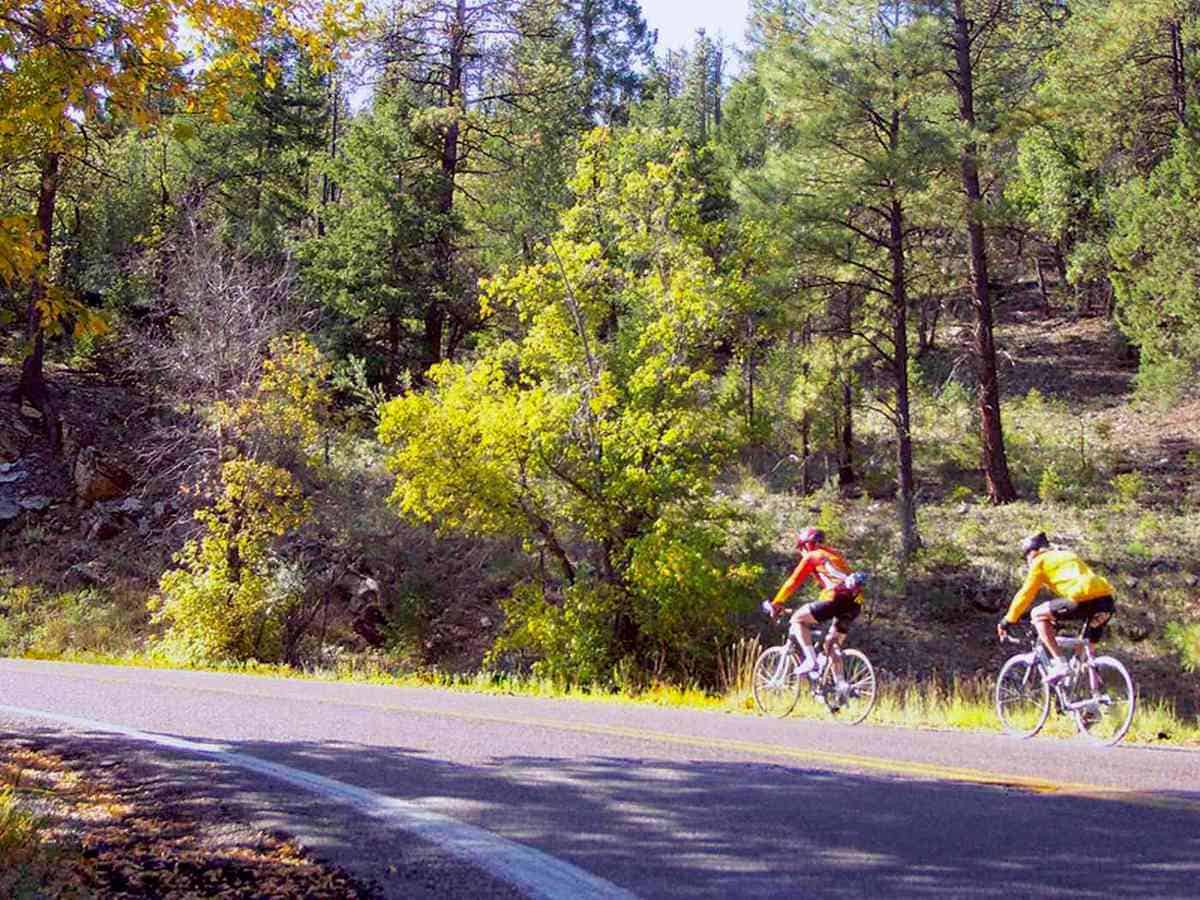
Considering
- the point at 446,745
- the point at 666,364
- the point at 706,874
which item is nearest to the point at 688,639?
the point at 666,364

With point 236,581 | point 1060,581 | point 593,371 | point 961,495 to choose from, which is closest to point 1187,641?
point 961,495

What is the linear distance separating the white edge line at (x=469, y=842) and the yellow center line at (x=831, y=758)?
95.6 inches

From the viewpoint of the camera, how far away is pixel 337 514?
2597 centimetres

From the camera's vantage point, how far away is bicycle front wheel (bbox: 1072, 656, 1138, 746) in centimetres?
882

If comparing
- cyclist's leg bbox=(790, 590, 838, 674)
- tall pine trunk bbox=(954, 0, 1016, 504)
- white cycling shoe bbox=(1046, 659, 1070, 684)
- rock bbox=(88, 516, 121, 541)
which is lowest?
white cycling shoe bbox=(1046, 659, 1070, 684)

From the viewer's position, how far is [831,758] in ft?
23.4

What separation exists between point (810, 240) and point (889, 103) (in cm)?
334

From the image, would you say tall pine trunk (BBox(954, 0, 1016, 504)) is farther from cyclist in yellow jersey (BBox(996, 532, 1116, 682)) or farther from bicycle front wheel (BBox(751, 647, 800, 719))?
cyclist in yellow jersey (BBox(996, 532, 1116, 682))

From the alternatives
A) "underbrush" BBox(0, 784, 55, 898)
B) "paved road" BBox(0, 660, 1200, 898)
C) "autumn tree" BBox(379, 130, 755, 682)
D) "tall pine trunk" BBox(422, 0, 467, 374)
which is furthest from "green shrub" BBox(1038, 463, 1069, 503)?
"underbrush" BBox(0, 784, 55, 898)

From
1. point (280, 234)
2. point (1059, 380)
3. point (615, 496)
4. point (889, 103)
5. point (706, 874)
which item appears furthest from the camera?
point (1059, 380)

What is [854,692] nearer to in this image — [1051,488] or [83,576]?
[1051,488]

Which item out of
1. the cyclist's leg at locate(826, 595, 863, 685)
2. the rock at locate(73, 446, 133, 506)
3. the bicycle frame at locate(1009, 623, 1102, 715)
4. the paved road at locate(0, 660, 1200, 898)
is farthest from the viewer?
the rock at locate(73, 446, 133, 506)

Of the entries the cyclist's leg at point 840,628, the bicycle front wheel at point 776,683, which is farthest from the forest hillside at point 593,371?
the cyclist's leg at point 840,628

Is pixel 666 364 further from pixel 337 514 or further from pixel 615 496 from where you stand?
pixel 337 514
